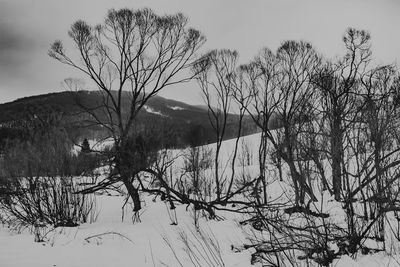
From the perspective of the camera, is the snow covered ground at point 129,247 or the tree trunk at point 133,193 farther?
the tree trunk at point 133,193

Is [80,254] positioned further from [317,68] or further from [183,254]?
[317,68]

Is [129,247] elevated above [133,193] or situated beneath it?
situated beneath

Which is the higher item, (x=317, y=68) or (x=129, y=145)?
(x=317, y=68)

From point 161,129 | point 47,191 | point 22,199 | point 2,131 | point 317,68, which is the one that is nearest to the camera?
point 22,199

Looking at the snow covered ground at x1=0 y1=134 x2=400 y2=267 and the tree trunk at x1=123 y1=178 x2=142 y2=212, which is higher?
the tree trunk at x1=123 y1=178 x2=142 y2=212

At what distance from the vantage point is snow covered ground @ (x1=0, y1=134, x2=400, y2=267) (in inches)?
228

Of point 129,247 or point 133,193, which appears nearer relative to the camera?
point 129,247

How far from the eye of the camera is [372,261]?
5.28 metres

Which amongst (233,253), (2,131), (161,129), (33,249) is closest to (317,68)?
(161,129)

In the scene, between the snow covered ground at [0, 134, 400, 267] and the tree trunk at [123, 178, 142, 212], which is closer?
the snow covered ground at [0, 134, 400, 267]

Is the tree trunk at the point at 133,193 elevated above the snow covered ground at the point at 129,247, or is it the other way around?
the tree trunk at the point at 133,193

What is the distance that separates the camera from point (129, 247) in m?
7.30

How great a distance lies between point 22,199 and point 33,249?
3171 mm

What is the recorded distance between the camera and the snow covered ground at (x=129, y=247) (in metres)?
5.80
